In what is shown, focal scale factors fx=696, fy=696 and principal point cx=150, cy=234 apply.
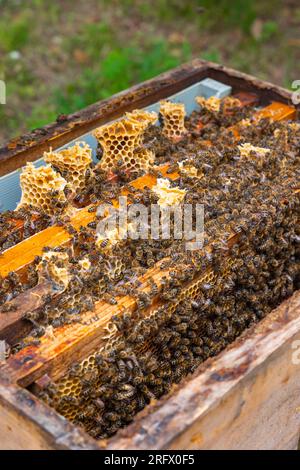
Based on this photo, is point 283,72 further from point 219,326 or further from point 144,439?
point 144,439

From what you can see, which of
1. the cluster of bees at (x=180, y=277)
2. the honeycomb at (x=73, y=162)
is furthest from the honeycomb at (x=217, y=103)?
the honeycomb at (x=73, y=162)

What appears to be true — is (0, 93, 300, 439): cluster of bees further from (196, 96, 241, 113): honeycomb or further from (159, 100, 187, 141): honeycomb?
(196, 96, 241, 113): honeycomb

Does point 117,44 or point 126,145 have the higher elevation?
point 126,145

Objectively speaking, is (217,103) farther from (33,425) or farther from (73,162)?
(33,425)

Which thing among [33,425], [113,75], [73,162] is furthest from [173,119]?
[113,75]

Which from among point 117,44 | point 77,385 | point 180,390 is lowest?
point 117,44

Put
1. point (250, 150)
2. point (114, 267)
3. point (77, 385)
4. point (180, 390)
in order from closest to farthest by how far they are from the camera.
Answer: point (180, 390), point (77, 385), point (114, 267), point (250, 150)
